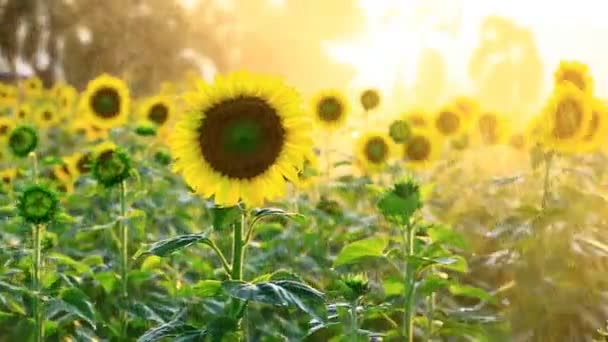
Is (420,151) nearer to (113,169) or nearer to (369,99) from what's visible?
(369,99)

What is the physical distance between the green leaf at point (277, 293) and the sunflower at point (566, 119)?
151 centimetres

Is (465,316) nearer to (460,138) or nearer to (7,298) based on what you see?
(7,298)

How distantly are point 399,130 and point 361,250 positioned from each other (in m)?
2.00

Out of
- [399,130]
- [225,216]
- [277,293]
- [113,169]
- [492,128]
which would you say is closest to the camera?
[277,293]

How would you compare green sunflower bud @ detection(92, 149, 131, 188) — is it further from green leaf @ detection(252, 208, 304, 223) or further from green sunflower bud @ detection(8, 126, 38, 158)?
green leaf @ detection(252, 208, 304, 223)

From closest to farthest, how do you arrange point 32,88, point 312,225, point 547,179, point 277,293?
point 277,293 < point 547,179 < point 312,225 < point 32,88

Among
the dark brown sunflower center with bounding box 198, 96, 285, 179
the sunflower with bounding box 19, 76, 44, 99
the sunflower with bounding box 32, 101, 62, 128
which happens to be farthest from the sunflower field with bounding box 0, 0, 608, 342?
the sunflower with bounding box 19, 76, 44, 99

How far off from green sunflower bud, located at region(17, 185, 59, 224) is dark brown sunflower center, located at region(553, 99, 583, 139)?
1527 mm

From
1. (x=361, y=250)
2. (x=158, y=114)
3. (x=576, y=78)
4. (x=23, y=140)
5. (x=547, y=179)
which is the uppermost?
(x=576, y=78)

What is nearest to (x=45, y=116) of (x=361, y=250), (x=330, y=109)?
(x=330, y=109)

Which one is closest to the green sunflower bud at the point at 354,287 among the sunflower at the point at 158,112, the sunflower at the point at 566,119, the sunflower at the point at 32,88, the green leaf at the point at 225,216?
the green leaf at the point at 225,216

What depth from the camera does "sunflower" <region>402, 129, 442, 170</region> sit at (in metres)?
4.29

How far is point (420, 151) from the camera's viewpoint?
4305 mm

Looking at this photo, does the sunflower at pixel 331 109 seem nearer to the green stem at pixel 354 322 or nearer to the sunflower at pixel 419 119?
the sunflower at pixel 419 119
